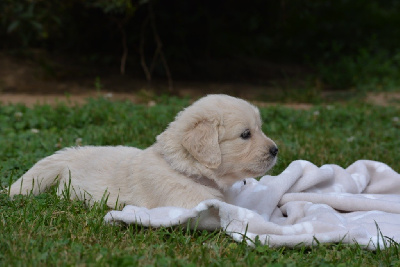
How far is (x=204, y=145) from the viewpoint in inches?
143

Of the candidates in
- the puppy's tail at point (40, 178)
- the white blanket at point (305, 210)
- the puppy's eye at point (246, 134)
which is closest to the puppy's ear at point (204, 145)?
the puppy's eye at point (246, 134)

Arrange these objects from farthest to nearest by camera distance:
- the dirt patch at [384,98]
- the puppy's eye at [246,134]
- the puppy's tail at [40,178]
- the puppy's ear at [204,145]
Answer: the dirt patch at [384,98], the puppy's tail at [40,178], the puppy's eye at [246,134], the puppy's ear at [204,145]

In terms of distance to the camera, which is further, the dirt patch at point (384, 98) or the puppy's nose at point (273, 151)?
the dirt patch at point (384, 98)

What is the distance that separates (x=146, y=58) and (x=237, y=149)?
22.2 feet

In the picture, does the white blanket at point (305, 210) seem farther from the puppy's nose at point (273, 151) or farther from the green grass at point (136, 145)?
the puppy's nose at point (273, 151)

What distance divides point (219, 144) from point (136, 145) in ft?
6.50

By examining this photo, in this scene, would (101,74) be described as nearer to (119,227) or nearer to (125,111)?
(125,111)

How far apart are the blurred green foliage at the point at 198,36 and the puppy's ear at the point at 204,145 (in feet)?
16.6

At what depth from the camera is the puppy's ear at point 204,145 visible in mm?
3617

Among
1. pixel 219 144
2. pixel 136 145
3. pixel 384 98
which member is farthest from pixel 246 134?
pixel 384 98

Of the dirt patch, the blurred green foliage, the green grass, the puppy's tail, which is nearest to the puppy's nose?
the green grass

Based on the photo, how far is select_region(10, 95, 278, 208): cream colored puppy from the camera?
11.9 ft

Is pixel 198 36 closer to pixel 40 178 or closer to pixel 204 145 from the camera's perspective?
pixel 40 178

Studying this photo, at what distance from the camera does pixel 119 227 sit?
134 inches
